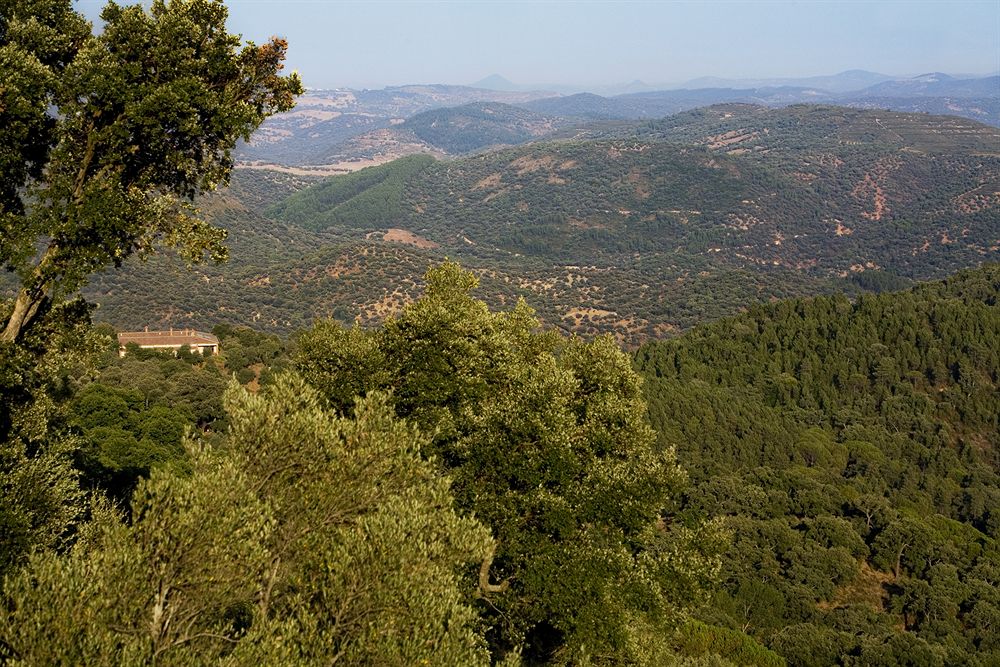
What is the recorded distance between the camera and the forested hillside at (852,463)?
58.7 meters

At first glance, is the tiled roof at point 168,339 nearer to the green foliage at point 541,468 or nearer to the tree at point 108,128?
the green foliage at point 541,468

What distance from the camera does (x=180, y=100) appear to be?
15266 mm

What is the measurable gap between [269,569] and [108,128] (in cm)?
1027

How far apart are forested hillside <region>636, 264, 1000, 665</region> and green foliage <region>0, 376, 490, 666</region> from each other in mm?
21458

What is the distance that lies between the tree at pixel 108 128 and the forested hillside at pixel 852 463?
2699 centimetres

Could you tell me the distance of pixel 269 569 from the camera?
47.0ft

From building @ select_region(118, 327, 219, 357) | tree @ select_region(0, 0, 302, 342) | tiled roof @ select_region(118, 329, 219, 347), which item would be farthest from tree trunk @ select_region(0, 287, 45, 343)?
tiled roof @ select_region(118, 329, 219, 347)

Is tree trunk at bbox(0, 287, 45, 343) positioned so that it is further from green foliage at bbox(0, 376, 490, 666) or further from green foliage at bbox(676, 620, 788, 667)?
green foliage at bbox(676, 620, 788, 667)

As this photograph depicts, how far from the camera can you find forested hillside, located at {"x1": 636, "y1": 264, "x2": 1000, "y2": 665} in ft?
193

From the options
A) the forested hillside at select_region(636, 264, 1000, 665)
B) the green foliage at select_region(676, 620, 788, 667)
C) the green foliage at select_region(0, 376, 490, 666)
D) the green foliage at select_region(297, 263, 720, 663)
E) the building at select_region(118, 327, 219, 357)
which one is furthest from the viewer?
the building at select_region(118, 327, 219, 357)

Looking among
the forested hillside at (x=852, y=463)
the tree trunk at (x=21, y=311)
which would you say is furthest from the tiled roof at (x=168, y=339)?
the tree trunk at (x=21, y=311)

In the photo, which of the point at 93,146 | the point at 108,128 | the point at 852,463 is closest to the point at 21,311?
the point at 93,146

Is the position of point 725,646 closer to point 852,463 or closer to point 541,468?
point 541,468

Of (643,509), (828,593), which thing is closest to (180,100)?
(643,509)
